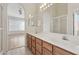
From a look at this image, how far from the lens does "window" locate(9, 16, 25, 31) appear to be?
2.06 metres

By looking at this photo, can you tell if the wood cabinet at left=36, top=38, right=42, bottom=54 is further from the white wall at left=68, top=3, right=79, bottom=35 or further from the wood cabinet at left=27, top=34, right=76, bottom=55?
the white wall at left=68, top=3, right=79, bottom=35

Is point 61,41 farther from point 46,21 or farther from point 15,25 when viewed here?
point 15,25

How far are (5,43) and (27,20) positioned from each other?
1.56ft

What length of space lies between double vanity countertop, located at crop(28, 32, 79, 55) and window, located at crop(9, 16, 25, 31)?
0.68ft

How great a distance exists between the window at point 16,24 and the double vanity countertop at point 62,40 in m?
0.21

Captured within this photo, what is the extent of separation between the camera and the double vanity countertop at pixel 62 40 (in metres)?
1.92

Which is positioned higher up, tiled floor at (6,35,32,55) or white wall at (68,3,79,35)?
white wall at (68,3,79,35)

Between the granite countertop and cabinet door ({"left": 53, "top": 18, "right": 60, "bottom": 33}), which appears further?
cabinet door ({"left": 53, "top": 18, "right": 60, "bottom": 33})

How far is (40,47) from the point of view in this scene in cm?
210

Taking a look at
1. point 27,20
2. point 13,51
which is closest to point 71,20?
point 27,20

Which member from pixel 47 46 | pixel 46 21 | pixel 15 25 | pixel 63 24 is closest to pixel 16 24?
pixel 15 25

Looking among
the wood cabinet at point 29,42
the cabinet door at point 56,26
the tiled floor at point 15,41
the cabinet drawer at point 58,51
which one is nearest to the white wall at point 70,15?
the cabinet door at point 56,26

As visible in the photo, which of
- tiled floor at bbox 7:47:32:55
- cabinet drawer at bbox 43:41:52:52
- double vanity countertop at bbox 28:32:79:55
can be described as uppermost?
double vanity countertop at bbox 28:32:79:55

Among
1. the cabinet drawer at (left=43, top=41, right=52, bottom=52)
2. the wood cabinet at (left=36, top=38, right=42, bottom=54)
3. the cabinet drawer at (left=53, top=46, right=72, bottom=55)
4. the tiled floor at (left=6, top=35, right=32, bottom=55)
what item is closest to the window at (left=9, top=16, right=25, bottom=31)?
the tiled floor at (left=6, top=35, right=32, bottom=55)
